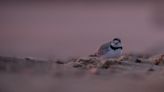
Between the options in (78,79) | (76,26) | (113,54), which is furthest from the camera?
(76,26)

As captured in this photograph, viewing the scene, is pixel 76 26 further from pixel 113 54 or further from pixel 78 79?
pixel 78 79

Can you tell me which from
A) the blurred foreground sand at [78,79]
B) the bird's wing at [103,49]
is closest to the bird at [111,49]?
the bird's wing at [103,49]

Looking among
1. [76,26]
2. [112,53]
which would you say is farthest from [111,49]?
[76,26]

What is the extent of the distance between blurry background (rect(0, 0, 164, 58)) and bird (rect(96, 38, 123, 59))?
0.05m

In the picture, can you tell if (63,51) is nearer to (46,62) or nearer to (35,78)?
(46,62)

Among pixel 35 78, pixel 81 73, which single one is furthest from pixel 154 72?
pixel 35 78

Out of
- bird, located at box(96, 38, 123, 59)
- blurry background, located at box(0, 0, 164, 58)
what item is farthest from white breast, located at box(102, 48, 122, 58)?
blurry background, located at box(0, 0, 164, 58)

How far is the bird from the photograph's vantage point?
1.54m

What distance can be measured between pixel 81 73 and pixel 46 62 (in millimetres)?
229

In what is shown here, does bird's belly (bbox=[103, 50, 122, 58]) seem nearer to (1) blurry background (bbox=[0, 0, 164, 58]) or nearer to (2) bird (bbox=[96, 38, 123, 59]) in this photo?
(2) bird (bbox=[96, 38, 123, 59])

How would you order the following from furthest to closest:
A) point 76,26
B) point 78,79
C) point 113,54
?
point 76,26 → point 113,54 → point 78,79

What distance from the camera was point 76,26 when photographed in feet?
5.89

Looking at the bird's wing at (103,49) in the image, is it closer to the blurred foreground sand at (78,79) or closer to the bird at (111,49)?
the bird at (111,49)

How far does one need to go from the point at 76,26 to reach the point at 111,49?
0.30 metres
